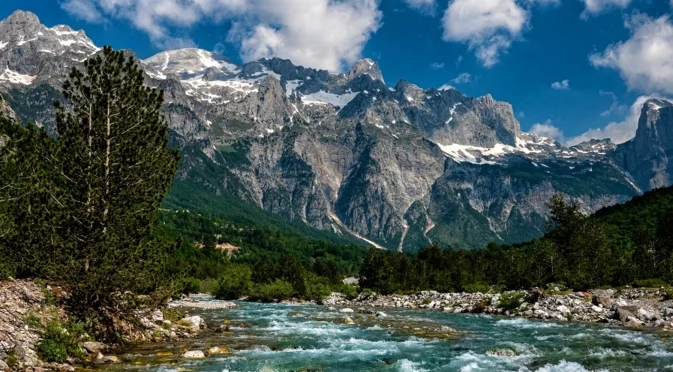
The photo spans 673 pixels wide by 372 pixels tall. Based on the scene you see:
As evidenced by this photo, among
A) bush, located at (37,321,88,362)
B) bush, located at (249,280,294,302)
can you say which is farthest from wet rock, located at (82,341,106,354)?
bush, located at (249,280,294,302)

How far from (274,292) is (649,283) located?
6042 centimetres

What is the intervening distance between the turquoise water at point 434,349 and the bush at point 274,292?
164 feet

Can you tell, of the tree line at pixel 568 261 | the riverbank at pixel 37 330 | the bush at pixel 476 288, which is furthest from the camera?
the bush at pixel 476 288

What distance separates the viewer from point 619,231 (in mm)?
128000

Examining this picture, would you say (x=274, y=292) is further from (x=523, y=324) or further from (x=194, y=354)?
(x=194, y=354)

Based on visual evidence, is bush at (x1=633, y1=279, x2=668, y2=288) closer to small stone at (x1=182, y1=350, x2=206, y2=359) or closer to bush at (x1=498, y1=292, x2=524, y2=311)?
bush at (x1=498, y1=292, x2=524, y2=311)

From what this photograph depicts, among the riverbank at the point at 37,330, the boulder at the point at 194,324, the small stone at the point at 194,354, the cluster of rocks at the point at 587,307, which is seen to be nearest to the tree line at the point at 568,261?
the cluster of rocks at the point at 587,307

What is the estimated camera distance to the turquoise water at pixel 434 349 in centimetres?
2367

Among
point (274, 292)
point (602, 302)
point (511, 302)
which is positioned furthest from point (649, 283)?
point (274, 292)

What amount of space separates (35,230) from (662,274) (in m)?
82.0

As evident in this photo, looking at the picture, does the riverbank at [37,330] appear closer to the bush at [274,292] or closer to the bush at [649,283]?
the bush at [274,292]

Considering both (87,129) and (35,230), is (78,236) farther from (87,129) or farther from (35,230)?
(87,129)

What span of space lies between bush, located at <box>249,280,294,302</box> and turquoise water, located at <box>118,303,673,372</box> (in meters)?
49.9

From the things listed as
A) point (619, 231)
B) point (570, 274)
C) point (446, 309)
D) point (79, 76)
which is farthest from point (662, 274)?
point (79, 76)
